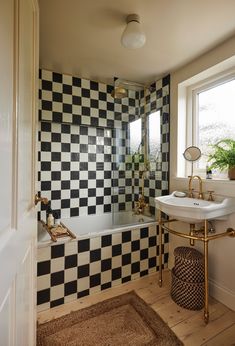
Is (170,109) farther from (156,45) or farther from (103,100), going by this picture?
(103,100)

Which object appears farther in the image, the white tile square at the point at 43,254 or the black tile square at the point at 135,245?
the black tile square at the point at 135,245

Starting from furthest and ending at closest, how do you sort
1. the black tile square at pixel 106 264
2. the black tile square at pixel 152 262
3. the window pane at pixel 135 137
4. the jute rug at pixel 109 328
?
the window pane at pixel 135 137, the black tile square at pixel 152 262, the black tile square at pixel 106 264, the jute rug at pixel 109 328

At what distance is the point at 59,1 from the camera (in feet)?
3.76

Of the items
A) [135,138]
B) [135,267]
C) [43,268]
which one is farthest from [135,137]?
[43,268]

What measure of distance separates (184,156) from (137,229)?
0.82 meters

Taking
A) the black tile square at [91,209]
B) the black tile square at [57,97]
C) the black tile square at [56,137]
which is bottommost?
the black tile square at [91,209]

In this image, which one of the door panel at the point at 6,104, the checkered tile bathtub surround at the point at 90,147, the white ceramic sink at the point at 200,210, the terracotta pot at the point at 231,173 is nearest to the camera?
the door panel at the point at 6,104

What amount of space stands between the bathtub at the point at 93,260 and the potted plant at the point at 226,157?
2.67 feet

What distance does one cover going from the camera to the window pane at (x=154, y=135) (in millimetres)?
2176

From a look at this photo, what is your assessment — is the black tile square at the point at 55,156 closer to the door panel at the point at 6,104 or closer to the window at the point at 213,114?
the window at the point at 213,114

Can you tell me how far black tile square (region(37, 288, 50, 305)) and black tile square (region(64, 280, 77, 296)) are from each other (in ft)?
0.42

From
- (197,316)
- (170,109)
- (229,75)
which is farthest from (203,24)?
(197,316)

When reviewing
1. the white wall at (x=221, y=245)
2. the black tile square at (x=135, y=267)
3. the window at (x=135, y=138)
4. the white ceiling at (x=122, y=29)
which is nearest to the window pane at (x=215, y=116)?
the white wall at (x=221, y=245)

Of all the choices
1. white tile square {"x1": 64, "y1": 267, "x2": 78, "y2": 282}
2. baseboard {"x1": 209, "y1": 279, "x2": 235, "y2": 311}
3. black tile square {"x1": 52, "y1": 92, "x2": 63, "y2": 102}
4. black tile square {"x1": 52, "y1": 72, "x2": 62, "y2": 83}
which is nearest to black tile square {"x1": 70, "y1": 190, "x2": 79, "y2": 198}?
white tile square {"x1": 64, "y1": 267, "x2": 78, "y2": 282}
